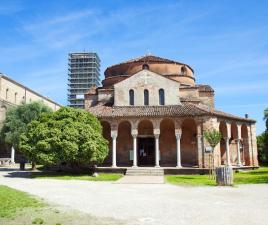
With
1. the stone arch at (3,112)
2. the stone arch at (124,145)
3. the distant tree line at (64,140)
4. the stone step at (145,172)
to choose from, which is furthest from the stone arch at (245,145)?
the stone arch at (3,112)

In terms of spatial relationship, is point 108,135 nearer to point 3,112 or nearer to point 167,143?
point 167,143

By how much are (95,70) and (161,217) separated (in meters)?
134

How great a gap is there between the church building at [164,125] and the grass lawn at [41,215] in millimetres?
19896

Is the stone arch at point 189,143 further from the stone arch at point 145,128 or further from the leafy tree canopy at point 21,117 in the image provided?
the leafy tree canopy at point 21,117

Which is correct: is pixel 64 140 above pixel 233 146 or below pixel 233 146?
above

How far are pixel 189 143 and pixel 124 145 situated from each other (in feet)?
22.3

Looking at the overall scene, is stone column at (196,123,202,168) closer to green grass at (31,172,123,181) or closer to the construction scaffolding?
green grass at (31,172,123,181)

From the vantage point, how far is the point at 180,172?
29234mm

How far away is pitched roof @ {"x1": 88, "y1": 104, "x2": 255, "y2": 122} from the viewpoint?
31250 millimetres

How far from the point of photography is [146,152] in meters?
35.3

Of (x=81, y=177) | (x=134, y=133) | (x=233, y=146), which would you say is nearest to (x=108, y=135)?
(x=134, y=133)

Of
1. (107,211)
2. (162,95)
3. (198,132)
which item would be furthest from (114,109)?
(107,211)

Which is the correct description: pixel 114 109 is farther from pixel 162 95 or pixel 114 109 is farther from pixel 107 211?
pixel 107 211

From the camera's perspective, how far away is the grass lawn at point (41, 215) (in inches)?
352
